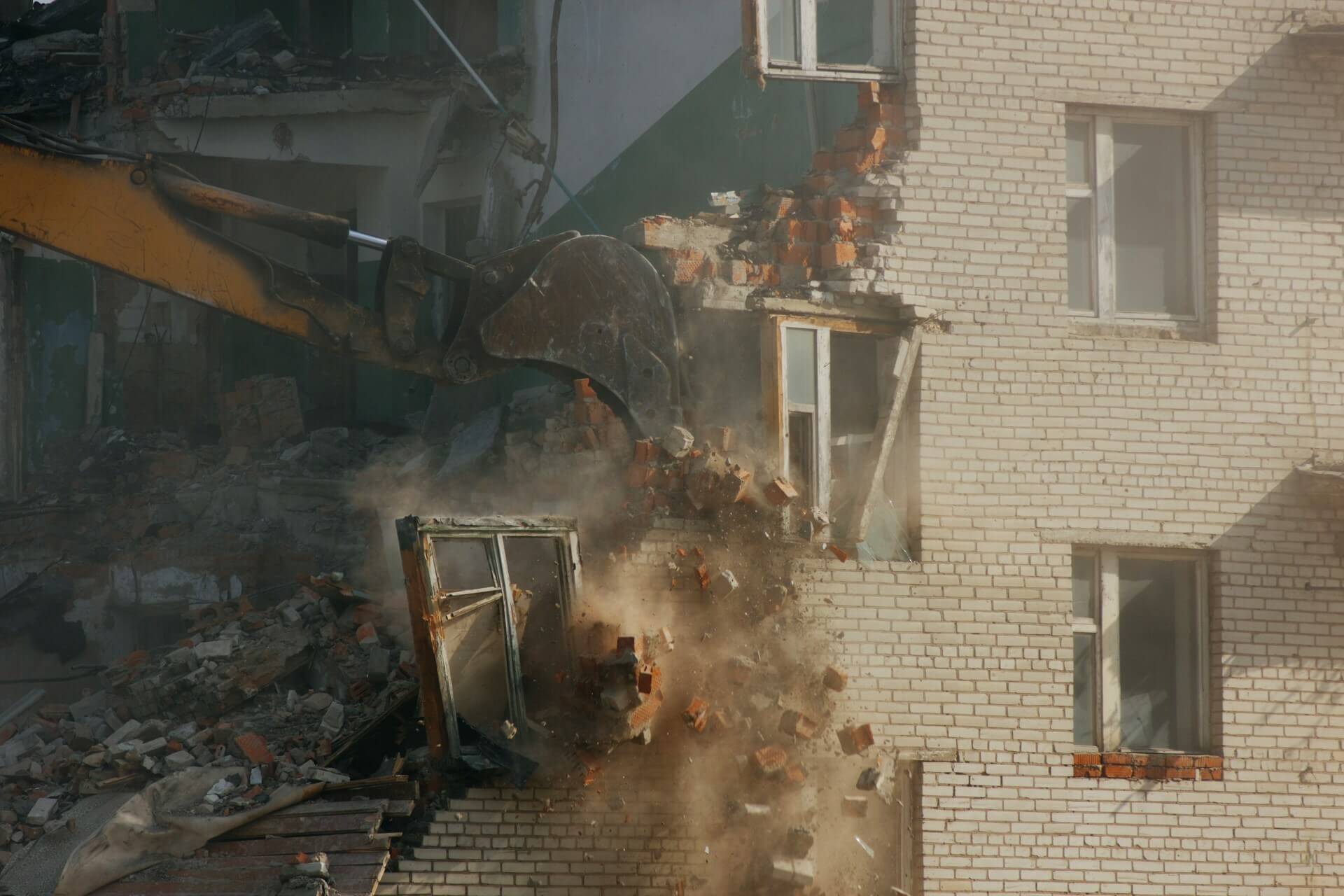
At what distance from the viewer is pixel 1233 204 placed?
9.18 m

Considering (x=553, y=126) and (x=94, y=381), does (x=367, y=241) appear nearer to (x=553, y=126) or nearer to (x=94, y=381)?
(x=553, y=126)

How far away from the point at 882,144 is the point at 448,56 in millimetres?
7505

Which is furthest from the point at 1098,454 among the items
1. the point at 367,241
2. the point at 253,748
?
the point at 253,748

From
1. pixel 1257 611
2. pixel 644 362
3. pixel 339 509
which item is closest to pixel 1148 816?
pixel 1257 611

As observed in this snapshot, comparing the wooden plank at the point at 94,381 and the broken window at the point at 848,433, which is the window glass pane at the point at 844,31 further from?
the wooden plank at the point at 94,381

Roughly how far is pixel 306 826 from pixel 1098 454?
508 cm

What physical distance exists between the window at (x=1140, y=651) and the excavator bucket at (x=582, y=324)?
2.89 metres

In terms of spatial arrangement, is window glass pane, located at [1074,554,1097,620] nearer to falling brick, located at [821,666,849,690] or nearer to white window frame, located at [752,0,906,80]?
falling brick, located at [821,666,849,690]

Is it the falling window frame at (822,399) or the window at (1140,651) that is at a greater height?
the falling window frame at (822,399)

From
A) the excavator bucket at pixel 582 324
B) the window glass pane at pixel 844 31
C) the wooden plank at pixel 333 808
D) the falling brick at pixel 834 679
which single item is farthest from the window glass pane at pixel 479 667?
the window glass pane at pixel 844 31

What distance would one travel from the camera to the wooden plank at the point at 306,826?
23.7ft

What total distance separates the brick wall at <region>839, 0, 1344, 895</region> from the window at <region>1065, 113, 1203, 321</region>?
0.15 metres

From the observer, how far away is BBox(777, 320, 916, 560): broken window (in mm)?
8641

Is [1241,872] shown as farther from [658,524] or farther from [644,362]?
[644,362]
